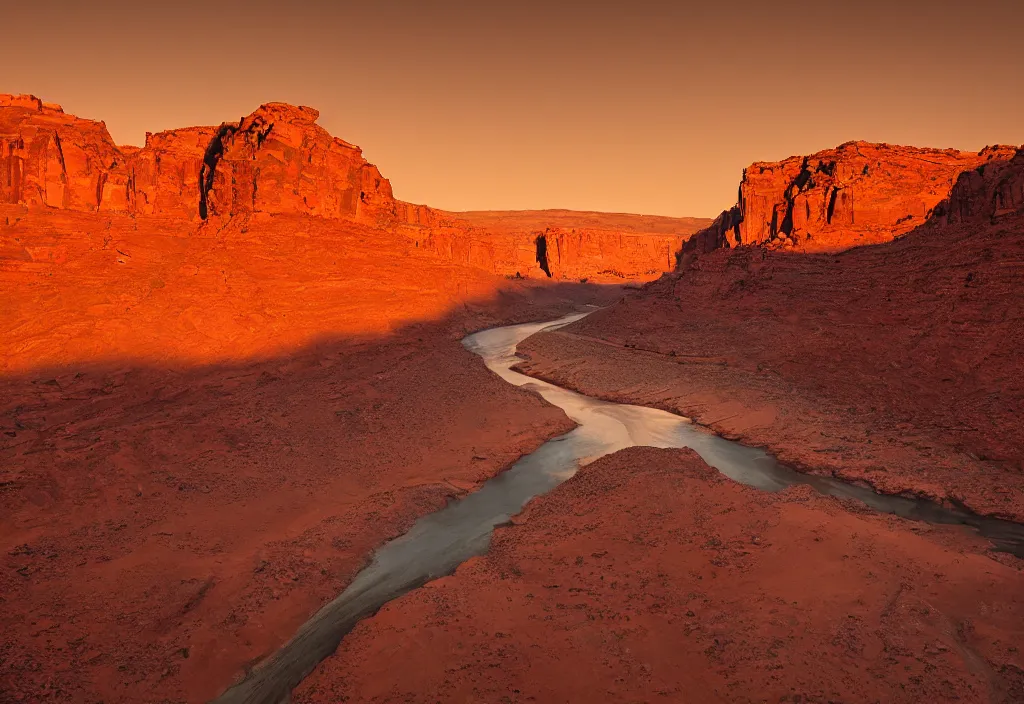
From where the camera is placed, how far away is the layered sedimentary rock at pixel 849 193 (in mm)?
Answer: 26578

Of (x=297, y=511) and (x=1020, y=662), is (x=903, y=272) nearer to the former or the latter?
(x=1020, y=662)

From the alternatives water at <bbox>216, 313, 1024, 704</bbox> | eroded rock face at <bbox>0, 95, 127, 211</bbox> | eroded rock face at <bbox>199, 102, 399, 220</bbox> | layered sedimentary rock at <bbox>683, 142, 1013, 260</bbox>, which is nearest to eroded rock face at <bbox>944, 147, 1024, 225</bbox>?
layered sedimentary rock at <bbox>683, 142, 1013, 260</bbox>

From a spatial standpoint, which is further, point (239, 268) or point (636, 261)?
point (636, 261)

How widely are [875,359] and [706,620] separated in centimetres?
1546

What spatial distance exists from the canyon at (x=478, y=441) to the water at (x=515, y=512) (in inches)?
14.6

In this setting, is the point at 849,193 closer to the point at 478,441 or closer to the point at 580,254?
the point at 478,441

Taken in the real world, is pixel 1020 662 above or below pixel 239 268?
below

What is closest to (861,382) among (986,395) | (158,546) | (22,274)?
(986,395)

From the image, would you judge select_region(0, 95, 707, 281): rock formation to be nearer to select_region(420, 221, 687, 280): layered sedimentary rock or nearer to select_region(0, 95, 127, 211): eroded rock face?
select_region(0, 95, 127, 211): eroded rock face

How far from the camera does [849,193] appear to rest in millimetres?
27609

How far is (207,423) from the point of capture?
14133 millimetres

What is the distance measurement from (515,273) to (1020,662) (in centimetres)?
6788

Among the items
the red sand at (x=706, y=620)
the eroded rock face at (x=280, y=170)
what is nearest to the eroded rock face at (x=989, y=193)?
the red sand at (x=706, y=620)

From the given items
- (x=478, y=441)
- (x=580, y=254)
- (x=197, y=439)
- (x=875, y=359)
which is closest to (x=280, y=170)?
(x=197, y=439)
